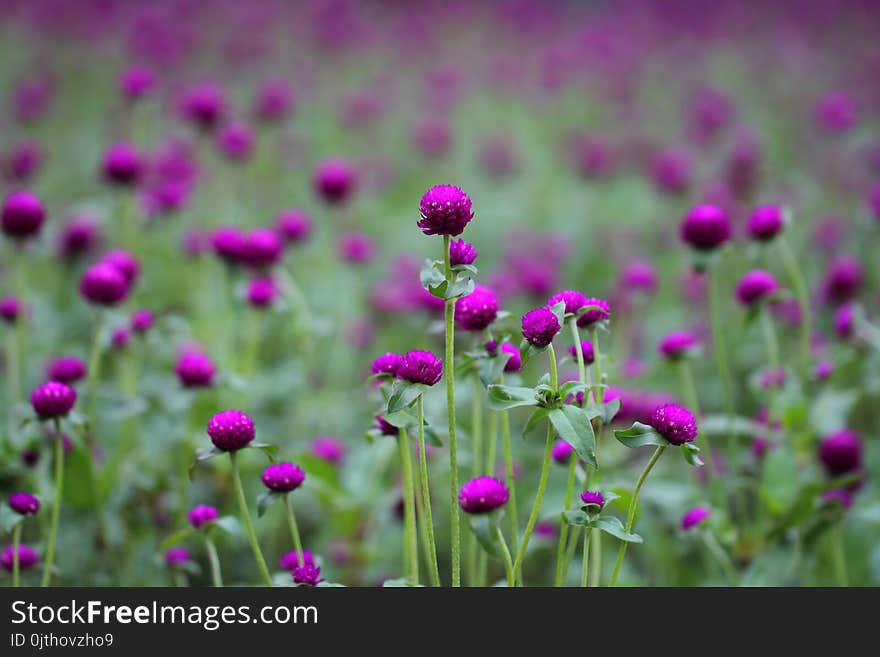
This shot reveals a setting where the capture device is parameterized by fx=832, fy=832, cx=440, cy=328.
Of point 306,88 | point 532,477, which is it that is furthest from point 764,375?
point 306,88

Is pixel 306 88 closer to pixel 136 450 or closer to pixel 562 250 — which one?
pixel 562 250

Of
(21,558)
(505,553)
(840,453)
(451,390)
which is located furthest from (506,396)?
(840,453)

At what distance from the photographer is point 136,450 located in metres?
1.66

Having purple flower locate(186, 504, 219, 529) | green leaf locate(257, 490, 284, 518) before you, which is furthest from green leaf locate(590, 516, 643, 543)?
purple flower locate(186, 504, 219, 529)

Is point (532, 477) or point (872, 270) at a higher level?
point (872, 270)

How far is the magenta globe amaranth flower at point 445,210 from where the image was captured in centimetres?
82

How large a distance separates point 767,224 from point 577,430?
0.78 m

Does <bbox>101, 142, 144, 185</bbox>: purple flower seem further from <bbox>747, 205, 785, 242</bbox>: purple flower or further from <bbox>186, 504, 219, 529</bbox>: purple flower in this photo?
<bbox>747, 205, 785, 242</bbox>: purple flower

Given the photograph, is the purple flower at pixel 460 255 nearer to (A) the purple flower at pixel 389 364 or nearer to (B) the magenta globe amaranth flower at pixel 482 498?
(A) the purple flower at pixel 389 364

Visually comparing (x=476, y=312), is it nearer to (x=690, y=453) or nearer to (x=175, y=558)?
(x=690, y=453)

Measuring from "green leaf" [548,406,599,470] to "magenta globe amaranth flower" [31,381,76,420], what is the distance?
25.0 inches

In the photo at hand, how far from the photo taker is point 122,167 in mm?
1808

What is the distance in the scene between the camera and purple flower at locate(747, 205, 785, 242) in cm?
143
